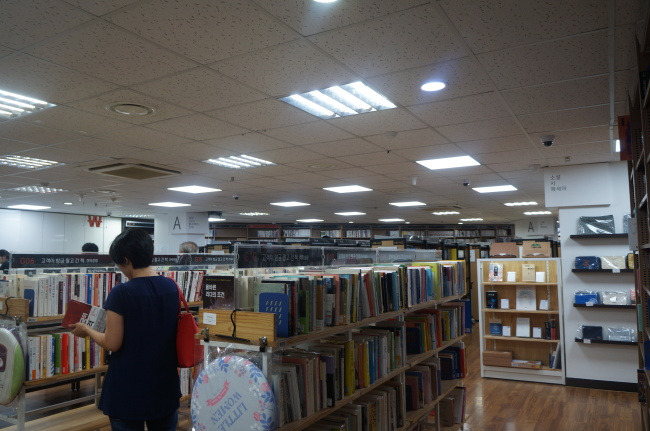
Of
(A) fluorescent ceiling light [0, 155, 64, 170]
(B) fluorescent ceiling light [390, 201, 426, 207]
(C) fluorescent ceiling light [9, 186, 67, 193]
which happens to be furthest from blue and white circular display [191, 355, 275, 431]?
(B) fluorescent ceiling light [390, 201, 426, 207]

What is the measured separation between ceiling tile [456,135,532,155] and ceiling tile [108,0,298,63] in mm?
2803

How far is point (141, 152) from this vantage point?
16.4 ft

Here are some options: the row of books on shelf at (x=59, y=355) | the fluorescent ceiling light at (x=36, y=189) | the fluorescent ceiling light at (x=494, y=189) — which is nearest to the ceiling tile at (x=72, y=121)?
the row of books on shelf at (x=59, y=355)

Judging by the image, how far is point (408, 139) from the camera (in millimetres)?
4488

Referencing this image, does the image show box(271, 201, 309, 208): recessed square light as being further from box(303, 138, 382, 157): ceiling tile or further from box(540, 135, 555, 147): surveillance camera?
box(540, 135, 555, 147): surveillance camera

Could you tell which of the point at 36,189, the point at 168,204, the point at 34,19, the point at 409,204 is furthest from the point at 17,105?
the point at 409,204

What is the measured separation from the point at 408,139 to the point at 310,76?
1.82 meters

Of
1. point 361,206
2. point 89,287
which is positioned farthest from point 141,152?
point 361,206

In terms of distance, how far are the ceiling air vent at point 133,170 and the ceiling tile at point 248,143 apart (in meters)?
1.42

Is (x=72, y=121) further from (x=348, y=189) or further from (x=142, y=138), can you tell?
(x=348, y=189)

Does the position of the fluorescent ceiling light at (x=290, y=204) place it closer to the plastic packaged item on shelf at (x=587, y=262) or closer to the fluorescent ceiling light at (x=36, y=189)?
the fluorescent ceiling light at (x=36, y=189)

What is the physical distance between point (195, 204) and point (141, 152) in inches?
204

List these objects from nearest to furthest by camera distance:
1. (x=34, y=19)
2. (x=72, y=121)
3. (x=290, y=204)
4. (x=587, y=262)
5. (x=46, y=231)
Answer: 1. (x=34, y=19)
2. (x=72, y=121)
3. (x=587, y=262)
4. (x=290, y=204)
5. (x=46, y=231)

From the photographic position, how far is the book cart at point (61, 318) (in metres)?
3.13
